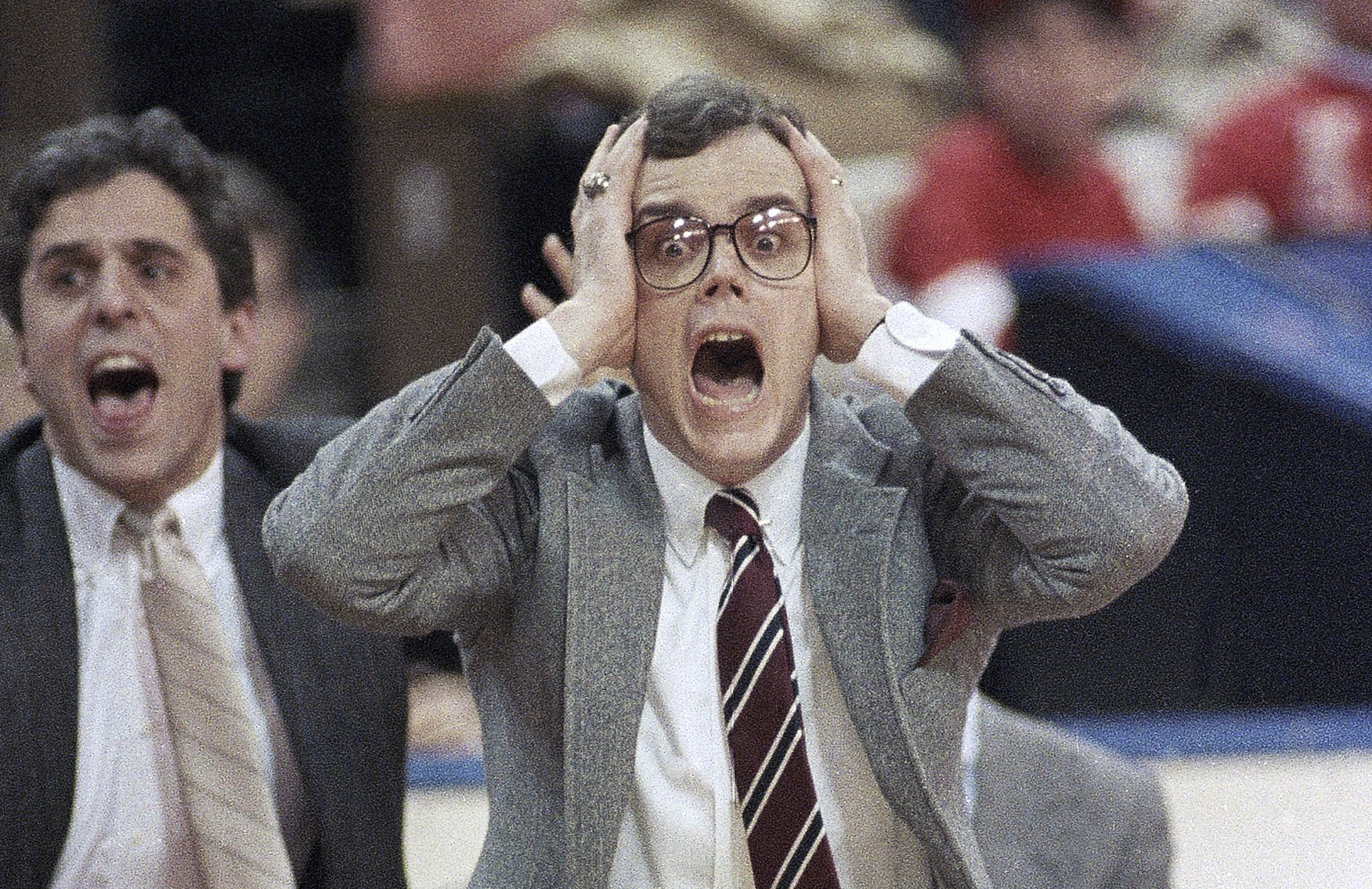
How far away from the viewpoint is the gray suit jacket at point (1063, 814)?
2412 millimetres

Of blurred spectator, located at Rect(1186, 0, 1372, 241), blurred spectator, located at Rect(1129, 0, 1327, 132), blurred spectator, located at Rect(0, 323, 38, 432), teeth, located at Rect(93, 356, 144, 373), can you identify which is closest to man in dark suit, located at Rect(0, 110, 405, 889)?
teeth, located at Rect(93, 356, 144, 373)

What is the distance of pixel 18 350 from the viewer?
96.8 inches

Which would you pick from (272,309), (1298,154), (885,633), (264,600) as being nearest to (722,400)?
(885,633)

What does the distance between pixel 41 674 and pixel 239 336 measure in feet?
1.51

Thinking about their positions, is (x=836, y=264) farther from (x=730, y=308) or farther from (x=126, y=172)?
(x=126, y=172)

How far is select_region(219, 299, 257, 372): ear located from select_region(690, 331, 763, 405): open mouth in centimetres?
70

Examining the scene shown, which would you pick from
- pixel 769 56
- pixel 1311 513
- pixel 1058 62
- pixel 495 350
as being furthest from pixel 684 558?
pixel 769 56

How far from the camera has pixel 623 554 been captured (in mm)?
2025

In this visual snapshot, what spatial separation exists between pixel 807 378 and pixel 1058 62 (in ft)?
6.68

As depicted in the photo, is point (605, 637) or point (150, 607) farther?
point (150, 607)

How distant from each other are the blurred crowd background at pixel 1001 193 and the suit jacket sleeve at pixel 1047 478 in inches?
35.0

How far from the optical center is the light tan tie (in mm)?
2271

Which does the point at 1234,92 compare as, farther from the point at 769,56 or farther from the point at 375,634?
the point at 375,634

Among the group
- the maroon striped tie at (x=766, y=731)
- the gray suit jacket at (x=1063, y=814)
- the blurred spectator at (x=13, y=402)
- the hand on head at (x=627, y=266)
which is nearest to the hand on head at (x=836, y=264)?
the hand on head at (x=627, y=266)
